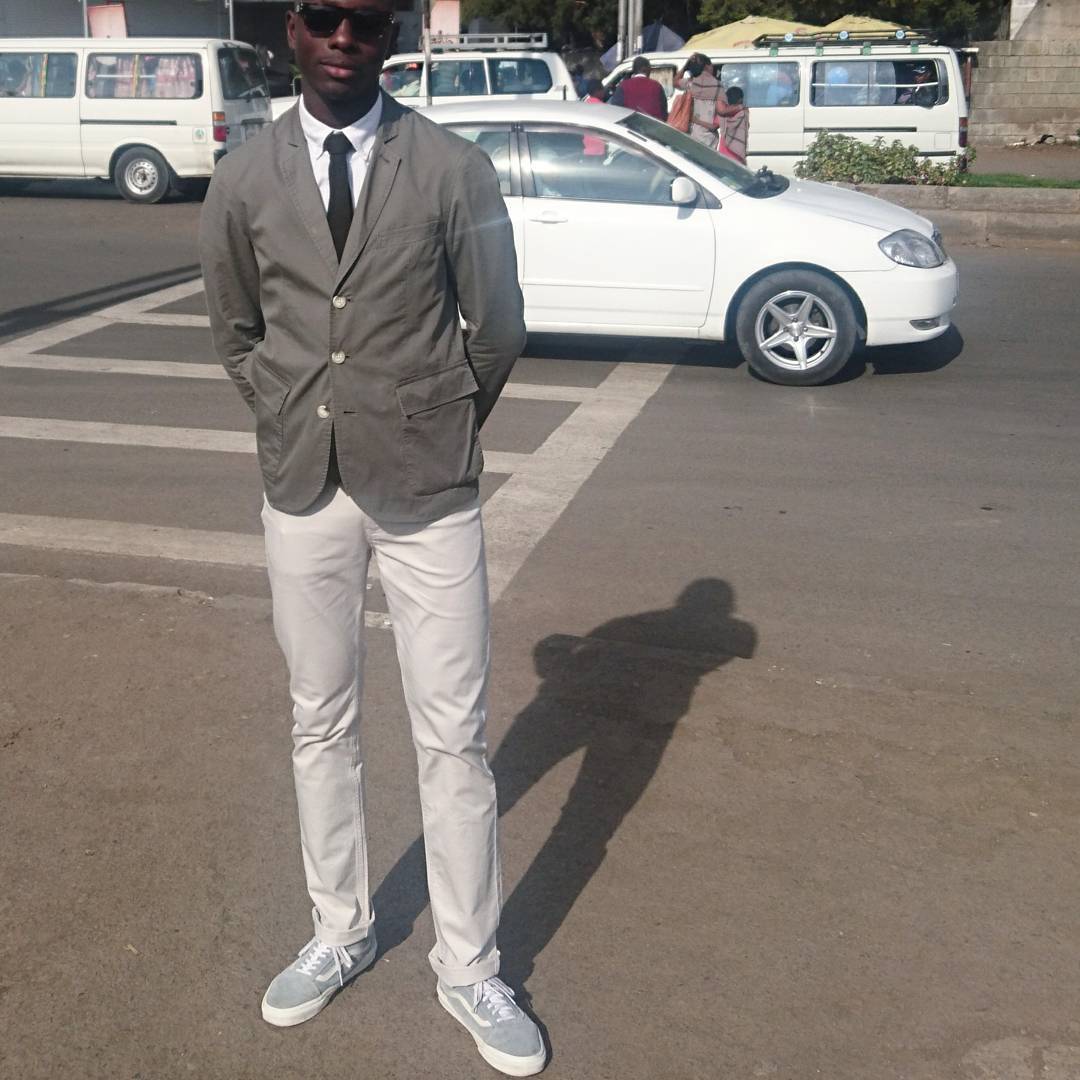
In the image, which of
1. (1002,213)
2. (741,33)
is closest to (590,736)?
(1002,213)

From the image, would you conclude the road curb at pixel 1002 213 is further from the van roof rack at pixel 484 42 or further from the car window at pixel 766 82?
the van roof rack at pixel 484 42

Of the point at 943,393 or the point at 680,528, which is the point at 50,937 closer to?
the point at 680,528

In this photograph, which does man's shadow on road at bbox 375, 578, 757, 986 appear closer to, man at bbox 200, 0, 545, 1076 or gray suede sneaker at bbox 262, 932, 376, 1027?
gray suede sneaker at bbox 262, 932, 376, 1027

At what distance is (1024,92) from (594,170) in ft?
76.2

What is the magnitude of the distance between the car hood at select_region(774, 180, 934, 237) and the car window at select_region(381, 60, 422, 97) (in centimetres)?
1119

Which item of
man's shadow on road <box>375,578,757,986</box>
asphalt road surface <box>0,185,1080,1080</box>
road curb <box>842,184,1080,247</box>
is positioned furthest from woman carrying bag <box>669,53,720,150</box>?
man's shadow on road <box>375,578,757,986</box>

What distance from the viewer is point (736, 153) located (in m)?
15.8

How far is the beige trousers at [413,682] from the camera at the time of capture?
108 inches

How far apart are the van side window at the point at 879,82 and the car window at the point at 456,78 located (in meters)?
4.65

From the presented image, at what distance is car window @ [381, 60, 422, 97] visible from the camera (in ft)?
64.3

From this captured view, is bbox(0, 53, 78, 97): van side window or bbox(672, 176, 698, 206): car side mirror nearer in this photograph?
bbox(672, 176, 698, 206): car side mirror

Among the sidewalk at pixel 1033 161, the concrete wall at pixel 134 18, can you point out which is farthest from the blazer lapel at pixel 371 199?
the concrete wall at pixel 134 18

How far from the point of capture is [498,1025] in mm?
2799

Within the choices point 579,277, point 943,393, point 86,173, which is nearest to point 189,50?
point 86,173
